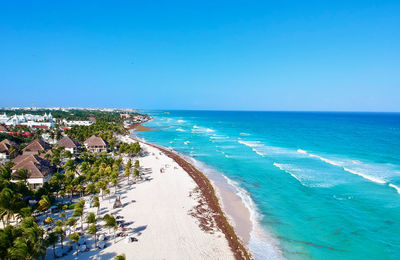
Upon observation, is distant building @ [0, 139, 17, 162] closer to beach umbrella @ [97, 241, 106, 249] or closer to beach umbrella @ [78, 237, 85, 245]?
beach umbrella @ [78, 237, 85, 245]

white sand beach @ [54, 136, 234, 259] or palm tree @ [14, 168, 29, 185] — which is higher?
palm tree @ [14, 168, 29, 185]

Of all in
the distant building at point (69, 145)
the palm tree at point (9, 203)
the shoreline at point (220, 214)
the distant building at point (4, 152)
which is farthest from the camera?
the distant building at point (69, 145)

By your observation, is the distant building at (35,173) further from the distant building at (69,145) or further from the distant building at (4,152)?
the distant building at (69,145)

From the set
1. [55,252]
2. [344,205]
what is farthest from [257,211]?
[55,252]

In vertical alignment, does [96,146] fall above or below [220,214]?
above

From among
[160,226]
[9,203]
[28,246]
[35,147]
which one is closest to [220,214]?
[160,226]

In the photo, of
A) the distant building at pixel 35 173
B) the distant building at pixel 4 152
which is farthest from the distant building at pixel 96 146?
the distant building at pixel 35 173

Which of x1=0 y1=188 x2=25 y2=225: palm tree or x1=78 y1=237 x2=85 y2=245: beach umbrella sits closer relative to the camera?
x1=0 y1=188 x2=25 y2=225: palm tree

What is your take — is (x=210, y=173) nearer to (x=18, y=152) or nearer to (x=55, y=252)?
(x=55, y=252)

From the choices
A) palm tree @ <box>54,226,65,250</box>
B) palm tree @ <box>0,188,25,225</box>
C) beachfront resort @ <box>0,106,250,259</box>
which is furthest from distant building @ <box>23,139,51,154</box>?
palm tree @ <box>54,226,65,250</box>

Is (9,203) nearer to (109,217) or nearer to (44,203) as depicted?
(44,203)
